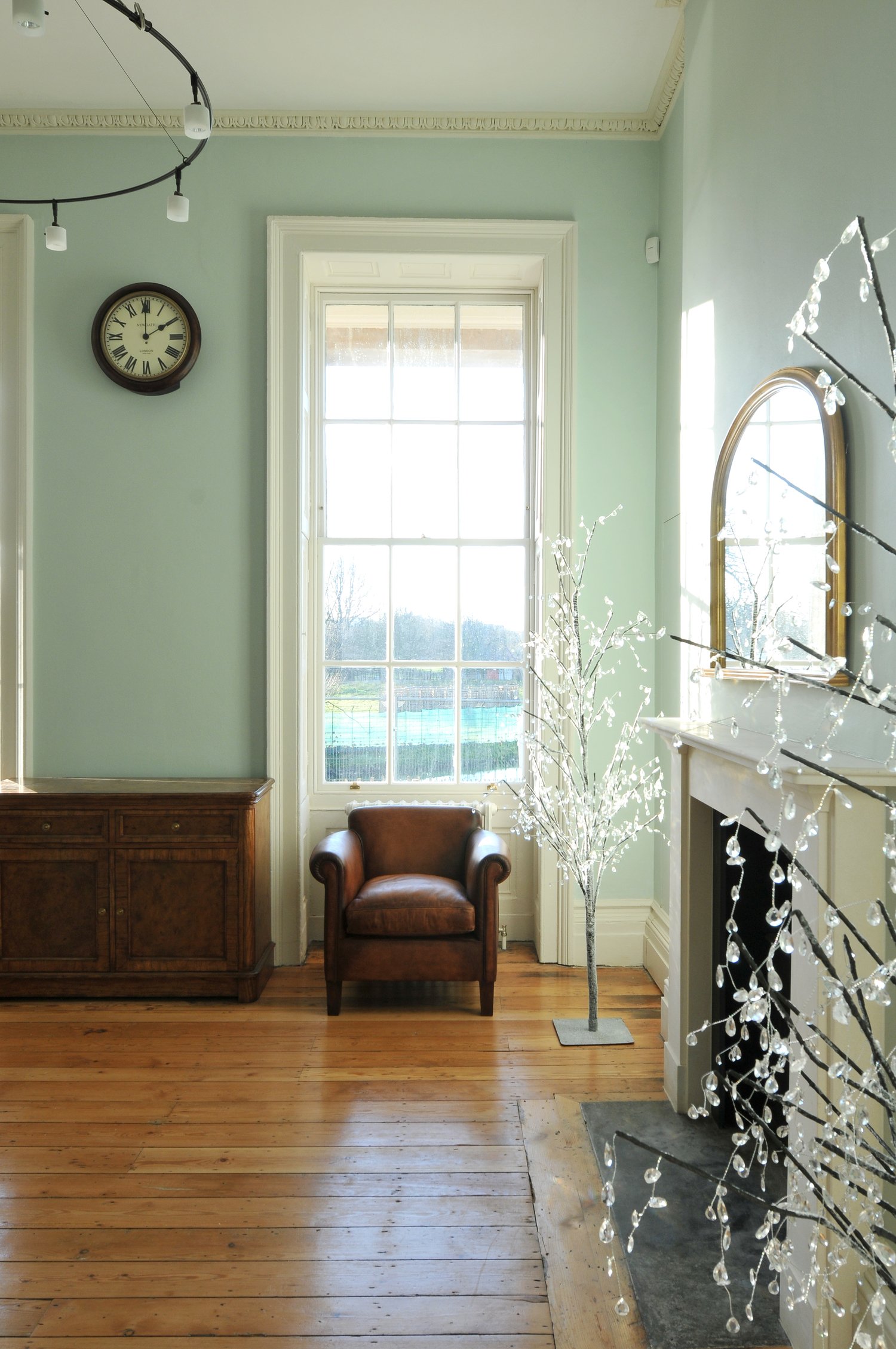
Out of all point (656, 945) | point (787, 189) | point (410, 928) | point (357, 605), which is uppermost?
point (787, 189)

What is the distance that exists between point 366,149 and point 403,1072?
150 inches

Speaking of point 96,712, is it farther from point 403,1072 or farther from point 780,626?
point 780,626

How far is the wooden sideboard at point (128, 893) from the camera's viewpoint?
3.81 meters

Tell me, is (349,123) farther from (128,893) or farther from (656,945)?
(656,945)

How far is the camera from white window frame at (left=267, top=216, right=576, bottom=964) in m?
4.16

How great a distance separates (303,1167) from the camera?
103 inches

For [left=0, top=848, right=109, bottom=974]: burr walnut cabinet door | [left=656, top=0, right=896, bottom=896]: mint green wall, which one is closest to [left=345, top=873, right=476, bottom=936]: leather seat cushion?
[left=0, top=848, right=109, bottom=974]: burr walnut cabinet door

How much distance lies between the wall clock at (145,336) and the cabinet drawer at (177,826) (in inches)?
73.2

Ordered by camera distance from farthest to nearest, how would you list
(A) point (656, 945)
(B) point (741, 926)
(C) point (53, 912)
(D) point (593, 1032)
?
1. (A) point (656, 945)
2. (C) point (53, 912)
3. (D) point (593, 1032)
4. (B) point (741, 926)

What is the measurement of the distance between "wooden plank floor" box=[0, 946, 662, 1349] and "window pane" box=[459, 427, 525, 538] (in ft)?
6.98

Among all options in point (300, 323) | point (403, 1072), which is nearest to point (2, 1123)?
point (403, 1072)

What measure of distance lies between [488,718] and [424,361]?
175 cm

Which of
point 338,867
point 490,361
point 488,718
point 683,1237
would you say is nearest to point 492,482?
point 490,361

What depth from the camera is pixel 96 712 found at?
427 cm
